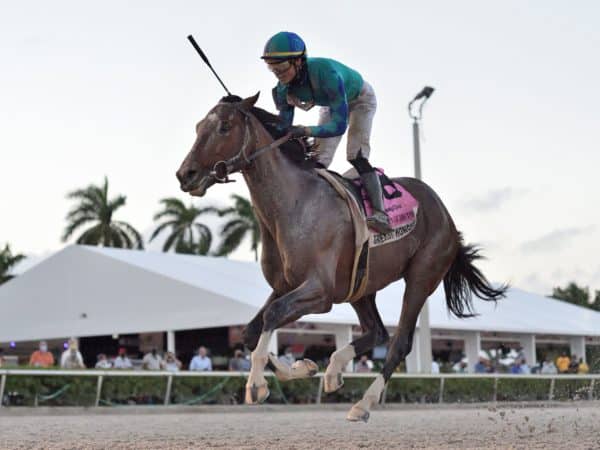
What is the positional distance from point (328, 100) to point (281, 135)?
454mm

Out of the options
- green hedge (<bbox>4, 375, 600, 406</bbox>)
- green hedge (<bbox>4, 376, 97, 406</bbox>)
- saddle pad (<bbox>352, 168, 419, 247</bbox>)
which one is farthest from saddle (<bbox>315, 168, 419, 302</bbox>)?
green hedge (<bbox>4, 376, 97, 406</bbox>)

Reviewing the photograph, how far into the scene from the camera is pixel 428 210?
27.8ft

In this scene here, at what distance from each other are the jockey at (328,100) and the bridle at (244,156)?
241mm

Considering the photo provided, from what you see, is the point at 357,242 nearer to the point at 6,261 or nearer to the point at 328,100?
the point at 328,100

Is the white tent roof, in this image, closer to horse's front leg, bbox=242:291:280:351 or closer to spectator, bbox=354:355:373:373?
spectator, bbox=354:355:373:373

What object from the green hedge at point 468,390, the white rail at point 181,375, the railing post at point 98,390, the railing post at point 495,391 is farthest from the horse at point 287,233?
the railing post at point 495,391

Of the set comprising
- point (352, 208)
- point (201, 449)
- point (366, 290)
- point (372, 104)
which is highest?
point (372, 104)

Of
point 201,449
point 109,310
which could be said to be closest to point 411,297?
point 201,449

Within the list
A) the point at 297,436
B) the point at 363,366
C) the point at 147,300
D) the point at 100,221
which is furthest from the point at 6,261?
the point at 297,436

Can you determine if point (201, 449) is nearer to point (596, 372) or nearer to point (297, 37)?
point (297, 37)

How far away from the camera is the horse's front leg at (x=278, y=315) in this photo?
21.4 ft

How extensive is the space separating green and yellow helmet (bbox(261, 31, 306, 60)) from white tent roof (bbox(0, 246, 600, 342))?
17540mm

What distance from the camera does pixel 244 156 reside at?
7.13m

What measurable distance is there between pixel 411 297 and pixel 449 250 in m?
0.66
